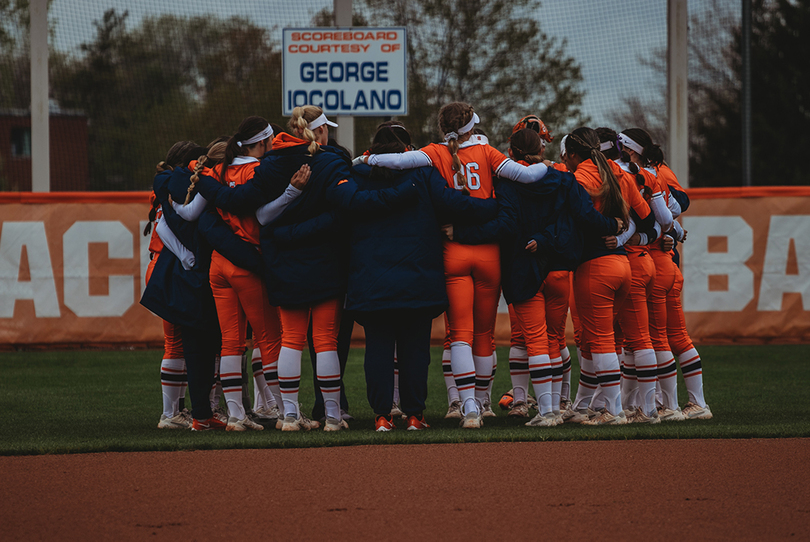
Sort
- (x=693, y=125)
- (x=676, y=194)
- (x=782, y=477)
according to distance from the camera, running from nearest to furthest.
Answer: (x=782, y=477) → (x=676, y=194) → (x=693, y=125)

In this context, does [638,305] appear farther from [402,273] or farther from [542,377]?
[402,273]

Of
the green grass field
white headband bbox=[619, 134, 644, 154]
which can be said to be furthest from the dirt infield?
white headband bbox=[619, 134, 644, 154]

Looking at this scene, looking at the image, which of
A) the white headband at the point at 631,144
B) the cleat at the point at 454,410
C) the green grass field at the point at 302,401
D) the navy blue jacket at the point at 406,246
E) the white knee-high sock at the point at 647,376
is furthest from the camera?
the cleat at the point at 454,410

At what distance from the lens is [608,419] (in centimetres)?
589

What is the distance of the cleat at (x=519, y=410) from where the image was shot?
21.2 feet

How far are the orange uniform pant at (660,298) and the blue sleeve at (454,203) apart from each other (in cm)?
138

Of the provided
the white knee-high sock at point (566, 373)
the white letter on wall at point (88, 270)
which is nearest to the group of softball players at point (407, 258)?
the white knee-high sock at point (566, 373)

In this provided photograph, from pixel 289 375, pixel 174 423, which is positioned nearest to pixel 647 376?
pixel 289 375

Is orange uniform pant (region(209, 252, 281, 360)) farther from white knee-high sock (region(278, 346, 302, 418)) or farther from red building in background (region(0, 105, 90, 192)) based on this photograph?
red building in background (region(0, 105, 90, 192))

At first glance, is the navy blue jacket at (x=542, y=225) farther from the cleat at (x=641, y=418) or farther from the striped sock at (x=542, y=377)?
the cleat at (x=641, y=418)

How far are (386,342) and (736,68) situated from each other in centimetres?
1881

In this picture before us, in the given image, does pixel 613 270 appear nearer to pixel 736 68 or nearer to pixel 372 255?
pixel 372 255

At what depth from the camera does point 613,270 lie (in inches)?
228

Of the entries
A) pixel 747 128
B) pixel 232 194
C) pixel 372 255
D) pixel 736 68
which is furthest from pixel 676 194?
pixel 736 68
